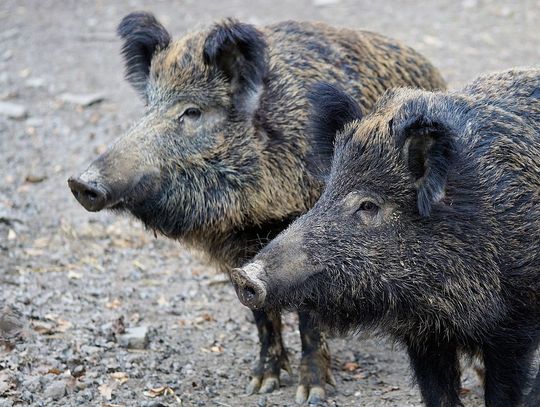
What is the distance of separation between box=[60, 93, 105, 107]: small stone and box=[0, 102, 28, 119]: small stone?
540mm

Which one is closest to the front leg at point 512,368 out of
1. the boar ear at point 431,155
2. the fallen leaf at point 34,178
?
the boar ear at point 431,155

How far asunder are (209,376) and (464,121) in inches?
102

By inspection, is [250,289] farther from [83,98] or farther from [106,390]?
[83,98]

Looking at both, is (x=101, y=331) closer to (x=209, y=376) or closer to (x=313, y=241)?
(x=209, y=376)

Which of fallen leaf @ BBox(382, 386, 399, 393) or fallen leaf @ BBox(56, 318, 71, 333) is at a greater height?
→ fallen leaf @ BBox(382, 386, 399, 393)

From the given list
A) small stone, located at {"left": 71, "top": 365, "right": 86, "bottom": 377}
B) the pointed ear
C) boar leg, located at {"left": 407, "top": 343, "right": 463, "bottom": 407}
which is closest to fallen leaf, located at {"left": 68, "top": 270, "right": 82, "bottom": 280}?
small stone, located at {"left": 71, "top": 365, "right": 86, "bottom": 377}

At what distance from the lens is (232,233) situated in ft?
21.0

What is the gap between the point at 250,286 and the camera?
14.6ft

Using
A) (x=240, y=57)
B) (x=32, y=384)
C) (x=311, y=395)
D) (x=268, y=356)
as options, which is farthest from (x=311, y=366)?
(x=240, y=57)

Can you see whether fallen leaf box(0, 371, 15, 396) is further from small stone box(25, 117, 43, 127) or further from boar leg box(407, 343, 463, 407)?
small stone box(25, 117, 43, 127)

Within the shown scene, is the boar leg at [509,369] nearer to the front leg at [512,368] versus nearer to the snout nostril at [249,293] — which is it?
the front leg at [512,368]

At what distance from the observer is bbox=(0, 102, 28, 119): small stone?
11.7 m

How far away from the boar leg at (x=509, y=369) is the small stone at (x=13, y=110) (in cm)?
802

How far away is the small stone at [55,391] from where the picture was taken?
229 inches
